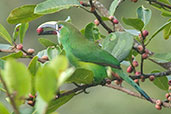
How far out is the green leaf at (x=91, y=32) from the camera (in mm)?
1848

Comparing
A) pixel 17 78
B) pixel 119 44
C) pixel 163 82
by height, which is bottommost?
pixel 163 82

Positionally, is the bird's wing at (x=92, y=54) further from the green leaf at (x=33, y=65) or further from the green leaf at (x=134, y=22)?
the green leaf at (x=33, y=65)

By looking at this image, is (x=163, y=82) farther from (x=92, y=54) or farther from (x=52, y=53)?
(x=52, y=53)

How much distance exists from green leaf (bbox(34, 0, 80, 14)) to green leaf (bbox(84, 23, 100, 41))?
17cm

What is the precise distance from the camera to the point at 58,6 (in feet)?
5.51

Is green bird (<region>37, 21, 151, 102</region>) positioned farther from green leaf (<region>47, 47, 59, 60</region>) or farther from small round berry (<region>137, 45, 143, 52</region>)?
green leaf (<region>47, 47, 59, 60</region>)

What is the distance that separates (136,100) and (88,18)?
277 centimetres

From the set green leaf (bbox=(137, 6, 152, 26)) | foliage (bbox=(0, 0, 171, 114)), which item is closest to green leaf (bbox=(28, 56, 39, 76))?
foliage (bbox=(0, 0, 171, 114))

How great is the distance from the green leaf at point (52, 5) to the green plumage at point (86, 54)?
12.3 inches

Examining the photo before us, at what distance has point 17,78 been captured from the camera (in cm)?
80

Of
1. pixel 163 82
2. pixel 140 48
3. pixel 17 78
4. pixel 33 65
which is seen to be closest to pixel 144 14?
pixel 140 48

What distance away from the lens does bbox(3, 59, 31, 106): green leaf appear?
30.6 inches

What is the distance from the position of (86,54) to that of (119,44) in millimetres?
361

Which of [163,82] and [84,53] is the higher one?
[84,53]
